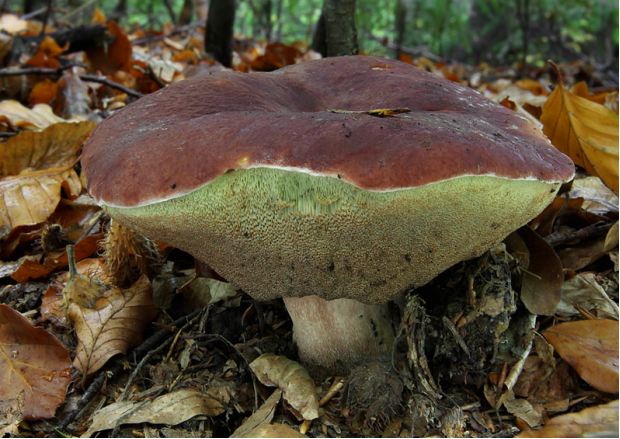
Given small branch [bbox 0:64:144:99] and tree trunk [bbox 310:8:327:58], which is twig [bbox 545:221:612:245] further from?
tree trunk [bbox 310:8:327:58]

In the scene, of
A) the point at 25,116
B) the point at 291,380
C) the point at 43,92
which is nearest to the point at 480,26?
the point at 43,92

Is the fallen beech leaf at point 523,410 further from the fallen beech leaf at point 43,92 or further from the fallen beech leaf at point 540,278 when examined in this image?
the fallen beech leaf at point 43,92

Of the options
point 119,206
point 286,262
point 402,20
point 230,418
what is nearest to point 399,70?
point 286,262

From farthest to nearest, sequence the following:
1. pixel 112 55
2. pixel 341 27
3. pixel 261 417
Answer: pixel 112 55 → pixel 341 27 → pixel 261 417

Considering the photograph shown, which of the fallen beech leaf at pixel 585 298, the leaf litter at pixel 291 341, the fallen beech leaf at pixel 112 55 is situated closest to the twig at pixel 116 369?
the leaf litter at pixel 291 341

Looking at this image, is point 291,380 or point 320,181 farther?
point 291,380

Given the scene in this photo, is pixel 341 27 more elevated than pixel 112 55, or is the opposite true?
pixel 341 27

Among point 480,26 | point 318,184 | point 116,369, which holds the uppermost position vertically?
point 318,184

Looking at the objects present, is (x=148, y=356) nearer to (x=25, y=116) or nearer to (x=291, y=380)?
(x=291, y=380)

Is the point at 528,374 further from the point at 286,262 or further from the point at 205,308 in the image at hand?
the point at 205,308
